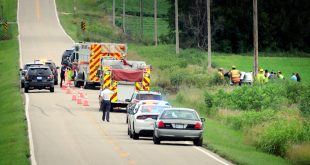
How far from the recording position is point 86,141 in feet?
115

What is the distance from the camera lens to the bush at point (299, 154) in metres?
29.1

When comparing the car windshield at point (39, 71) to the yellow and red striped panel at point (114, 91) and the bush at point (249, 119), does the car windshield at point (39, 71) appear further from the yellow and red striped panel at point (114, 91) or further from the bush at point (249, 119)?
the bush at point (249, 119)

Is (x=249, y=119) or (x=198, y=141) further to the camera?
(x=249, y=119)

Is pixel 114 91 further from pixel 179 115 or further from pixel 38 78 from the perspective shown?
pixel 179 115

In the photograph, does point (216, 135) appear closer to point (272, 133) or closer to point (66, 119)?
point (272, 133)

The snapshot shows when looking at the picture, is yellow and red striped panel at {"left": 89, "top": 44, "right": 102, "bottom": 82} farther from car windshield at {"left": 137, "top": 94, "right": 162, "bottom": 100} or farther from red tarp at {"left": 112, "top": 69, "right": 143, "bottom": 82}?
car windshield at {"left": 137, "top": 94, "right": 162, "bottom": 100}

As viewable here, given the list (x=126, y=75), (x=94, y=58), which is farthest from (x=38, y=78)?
(x=126, y=75)

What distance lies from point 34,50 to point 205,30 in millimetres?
22515

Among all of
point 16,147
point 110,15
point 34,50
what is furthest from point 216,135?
point 110,15

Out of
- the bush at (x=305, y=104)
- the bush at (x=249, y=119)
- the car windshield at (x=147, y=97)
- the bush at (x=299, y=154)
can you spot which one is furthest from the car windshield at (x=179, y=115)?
the car windshield at (x=147, y=97)

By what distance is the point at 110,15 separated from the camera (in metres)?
136

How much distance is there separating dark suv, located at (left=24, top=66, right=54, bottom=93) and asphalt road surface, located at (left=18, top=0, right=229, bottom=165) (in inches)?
22.4

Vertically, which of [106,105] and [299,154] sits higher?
[106,105]

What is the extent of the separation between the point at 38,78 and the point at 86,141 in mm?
26045
